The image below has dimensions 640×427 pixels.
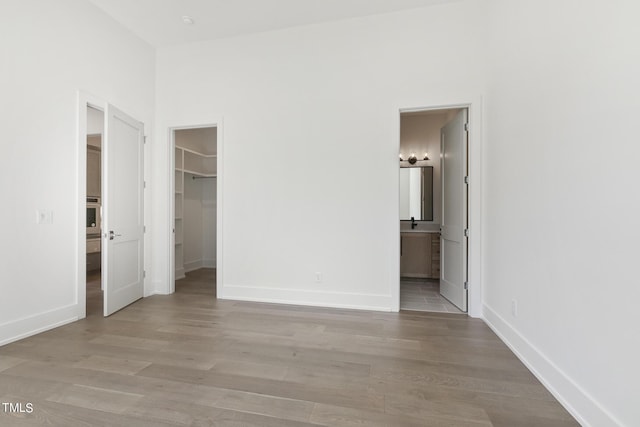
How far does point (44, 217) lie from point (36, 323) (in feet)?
3.30

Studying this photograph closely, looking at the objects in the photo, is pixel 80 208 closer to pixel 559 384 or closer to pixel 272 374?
pixel 272 374

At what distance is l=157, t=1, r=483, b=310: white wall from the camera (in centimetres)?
337

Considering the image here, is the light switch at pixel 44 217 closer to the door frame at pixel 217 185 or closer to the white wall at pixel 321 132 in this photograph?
the door frame at pixel 217 185

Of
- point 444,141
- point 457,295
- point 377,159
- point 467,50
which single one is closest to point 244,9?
point 377,159

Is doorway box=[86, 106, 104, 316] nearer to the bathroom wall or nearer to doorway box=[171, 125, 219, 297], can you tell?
doorway box=[171, 125, 219, 297]

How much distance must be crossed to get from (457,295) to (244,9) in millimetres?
4227

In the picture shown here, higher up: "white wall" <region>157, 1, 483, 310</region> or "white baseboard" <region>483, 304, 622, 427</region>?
"white wall" <region>157, 1, 483, 310</region>

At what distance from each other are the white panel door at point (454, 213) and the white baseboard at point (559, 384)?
0.91 meters

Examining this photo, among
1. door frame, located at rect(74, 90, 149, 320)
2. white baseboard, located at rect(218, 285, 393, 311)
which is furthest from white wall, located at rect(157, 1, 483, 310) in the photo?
door frame, located at rect(74, 90, 149, 320)

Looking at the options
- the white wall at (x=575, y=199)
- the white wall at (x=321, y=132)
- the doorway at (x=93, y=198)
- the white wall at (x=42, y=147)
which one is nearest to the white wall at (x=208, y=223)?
the doorway at (x=93, y=198)

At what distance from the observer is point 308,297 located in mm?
3662

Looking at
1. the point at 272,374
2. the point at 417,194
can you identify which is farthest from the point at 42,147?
the point at 417,194

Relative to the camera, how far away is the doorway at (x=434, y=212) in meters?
3.47

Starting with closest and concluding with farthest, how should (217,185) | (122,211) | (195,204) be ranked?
(122,211) < (217,185) < (195,204)
